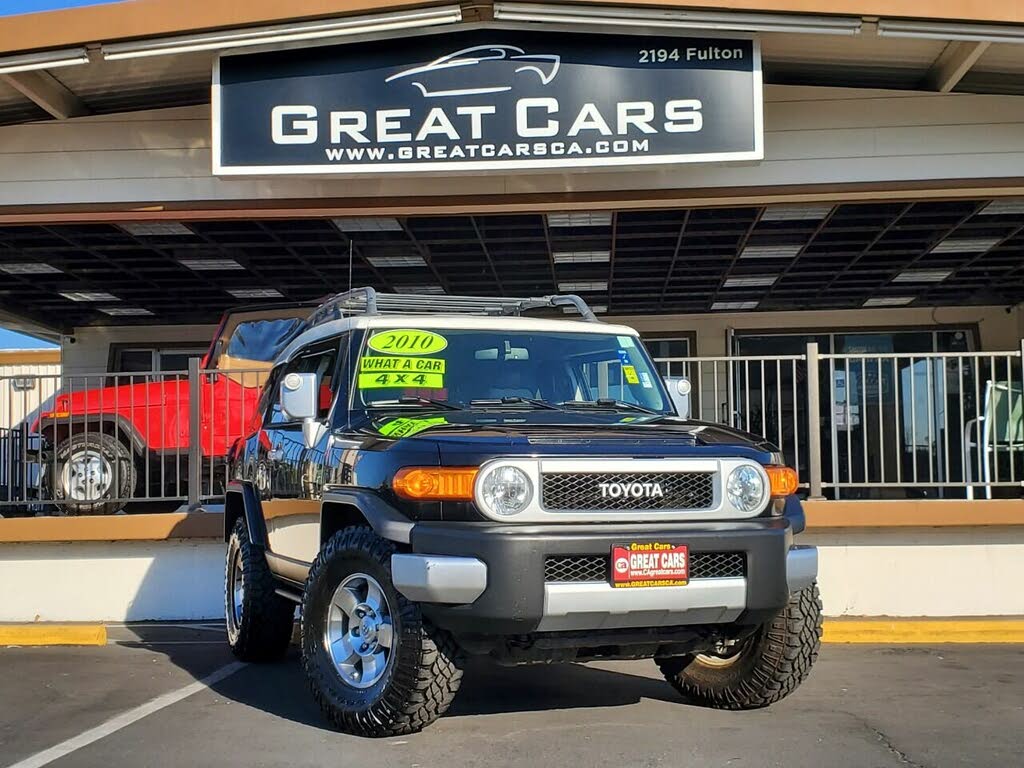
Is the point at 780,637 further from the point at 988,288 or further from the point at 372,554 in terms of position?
the point at 988,288

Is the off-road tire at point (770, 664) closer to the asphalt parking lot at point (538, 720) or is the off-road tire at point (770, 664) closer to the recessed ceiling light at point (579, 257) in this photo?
the asphalt parking lot at point (538, 720)

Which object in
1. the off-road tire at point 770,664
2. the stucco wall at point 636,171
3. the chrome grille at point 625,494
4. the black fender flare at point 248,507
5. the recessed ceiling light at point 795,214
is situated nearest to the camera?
the chrome grille at point 625,494

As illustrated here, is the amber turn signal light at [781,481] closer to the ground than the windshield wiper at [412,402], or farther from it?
closer to the ground

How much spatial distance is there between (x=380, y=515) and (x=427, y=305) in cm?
262

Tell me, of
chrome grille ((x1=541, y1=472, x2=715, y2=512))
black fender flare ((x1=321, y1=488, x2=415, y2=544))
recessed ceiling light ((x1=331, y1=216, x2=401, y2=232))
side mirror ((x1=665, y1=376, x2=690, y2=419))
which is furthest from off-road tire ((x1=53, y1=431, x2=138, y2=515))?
chrome grille ((x1=541, y1=472, x2=715, y2=512))

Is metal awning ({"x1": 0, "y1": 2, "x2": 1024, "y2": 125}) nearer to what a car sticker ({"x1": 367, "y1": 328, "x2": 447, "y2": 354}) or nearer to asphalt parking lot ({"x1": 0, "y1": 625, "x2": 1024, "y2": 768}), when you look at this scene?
what a car sticker ({"x1": 367, "y1": 328, "x2": 447, "y2": 354})

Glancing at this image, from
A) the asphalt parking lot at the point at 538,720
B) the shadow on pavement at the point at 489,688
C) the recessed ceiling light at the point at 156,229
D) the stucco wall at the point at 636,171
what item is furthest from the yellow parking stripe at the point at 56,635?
the recessed ceiling light at the point at 156,229

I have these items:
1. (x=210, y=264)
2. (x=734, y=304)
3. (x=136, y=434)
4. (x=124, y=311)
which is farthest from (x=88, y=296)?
(x=734, y=304)

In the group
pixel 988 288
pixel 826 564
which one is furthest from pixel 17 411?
pixel 988 288

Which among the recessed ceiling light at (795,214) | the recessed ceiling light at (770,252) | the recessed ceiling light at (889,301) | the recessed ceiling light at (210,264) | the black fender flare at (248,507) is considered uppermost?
the recessed ceiling light at (795,214)

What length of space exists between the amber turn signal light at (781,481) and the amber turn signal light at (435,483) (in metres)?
1.40

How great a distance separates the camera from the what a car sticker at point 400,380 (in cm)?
585

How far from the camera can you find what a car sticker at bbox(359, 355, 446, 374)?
232 inches

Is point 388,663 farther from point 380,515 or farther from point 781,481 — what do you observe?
point 781,481
